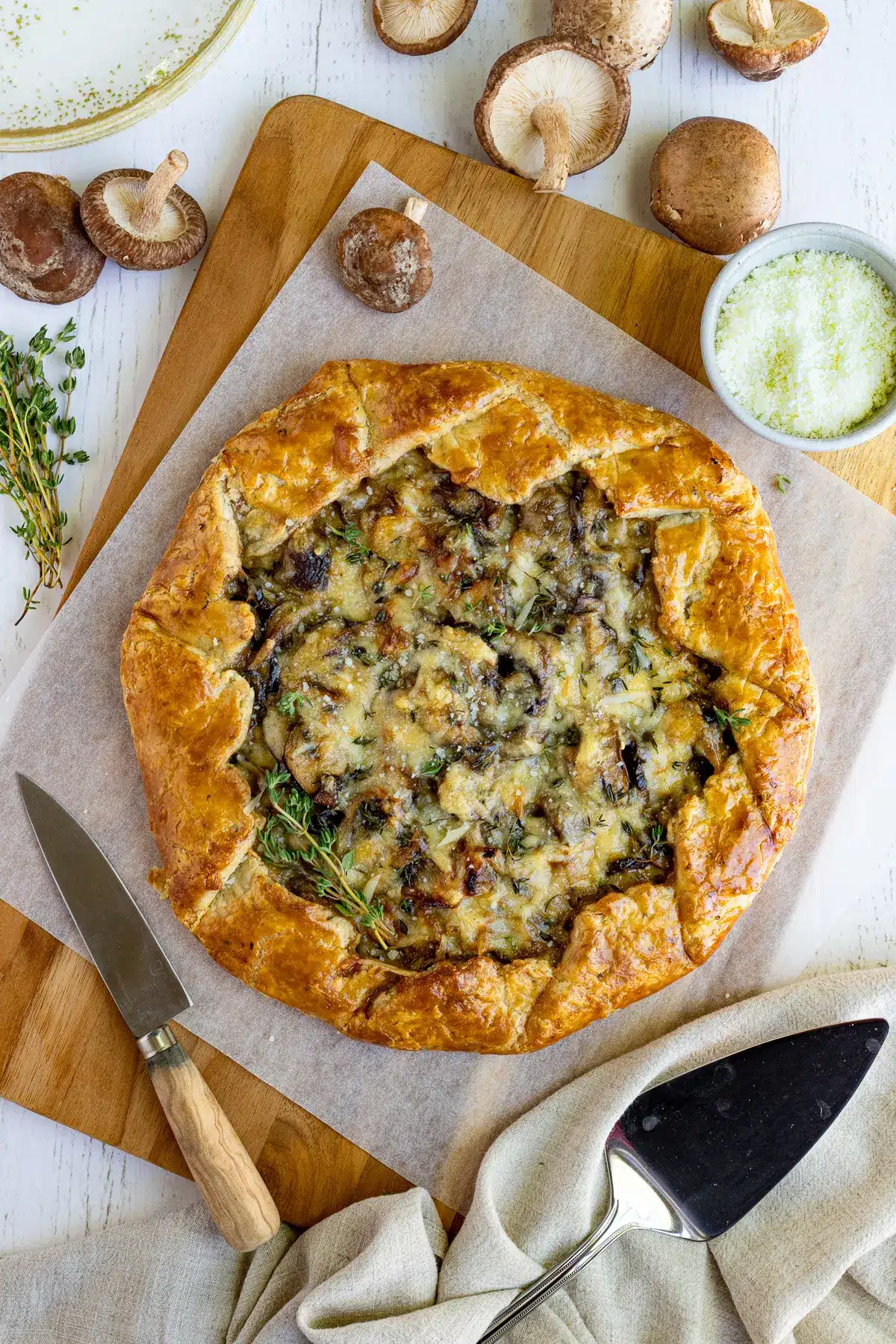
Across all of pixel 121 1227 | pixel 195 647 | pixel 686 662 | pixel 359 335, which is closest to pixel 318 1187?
pixel 121 1227

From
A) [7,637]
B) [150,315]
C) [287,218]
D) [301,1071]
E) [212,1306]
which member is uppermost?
[287,218]

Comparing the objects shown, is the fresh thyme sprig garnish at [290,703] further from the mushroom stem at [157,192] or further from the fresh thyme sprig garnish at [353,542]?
the mushroom stem at [157,192]

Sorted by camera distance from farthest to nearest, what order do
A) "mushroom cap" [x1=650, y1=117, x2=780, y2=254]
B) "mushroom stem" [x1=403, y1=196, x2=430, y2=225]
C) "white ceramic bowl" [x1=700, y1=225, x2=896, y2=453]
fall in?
"mushroom stem" [x1=403, y1=196, x2=430, y2=225] → "mushroom cap" [x1=650, y1=117, x2=780, y2=254] → "white ceramic bowl" [x1=700, y1=225, x2=896, y2=453]

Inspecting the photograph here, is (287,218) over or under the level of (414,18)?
under

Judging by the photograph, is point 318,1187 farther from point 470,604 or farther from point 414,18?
point 414,18

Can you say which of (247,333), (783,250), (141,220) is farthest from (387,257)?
(783,250)

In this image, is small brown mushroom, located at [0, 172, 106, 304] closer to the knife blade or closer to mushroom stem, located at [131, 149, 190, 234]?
mushroom stem, located at [131, 149, 190, 234]

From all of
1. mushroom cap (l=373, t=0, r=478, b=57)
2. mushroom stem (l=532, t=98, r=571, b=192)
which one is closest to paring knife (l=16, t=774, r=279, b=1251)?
mushroom stem (l=532, t=98, r=571, b=192)

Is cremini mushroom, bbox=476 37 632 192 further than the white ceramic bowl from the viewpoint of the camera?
Yes
